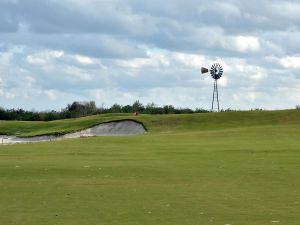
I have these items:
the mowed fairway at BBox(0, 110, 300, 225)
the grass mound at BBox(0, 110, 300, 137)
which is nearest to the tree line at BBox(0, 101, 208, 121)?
the grass mound at BBox(0, 110, 300, 137)

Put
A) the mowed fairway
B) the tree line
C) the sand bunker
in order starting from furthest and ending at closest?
the tree line
the sand bunker
the mowed fairway

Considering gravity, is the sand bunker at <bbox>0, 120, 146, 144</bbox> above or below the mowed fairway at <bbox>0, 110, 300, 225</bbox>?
above

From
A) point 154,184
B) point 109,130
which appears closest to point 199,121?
point 109,130

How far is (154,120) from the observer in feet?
253

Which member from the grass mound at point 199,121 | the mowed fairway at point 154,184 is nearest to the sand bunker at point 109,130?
the grass mound at point 199,121

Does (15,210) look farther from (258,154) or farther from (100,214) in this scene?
(258,154)

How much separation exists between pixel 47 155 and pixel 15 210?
22.1 meters

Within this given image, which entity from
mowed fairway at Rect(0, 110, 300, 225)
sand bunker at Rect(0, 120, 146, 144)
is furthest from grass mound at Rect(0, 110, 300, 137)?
mowed fairway at Rect(0, 110, 300, 225)

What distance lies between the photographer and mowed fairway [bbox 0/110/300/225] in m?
15.8

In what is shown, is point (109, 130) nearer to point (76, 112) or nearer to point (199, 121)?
point (199, 121)

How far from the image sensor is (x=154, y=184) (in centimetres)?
2322

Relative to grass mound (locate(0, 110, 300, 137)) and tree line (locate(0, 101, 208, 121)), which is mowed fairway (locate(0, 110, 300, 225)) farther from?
tree line (locate(0, 101, 208, 121))

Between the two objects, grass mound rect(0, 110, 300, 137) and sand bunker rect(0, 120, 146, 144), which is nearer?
grass mound rect(0, 110, 300, 137)

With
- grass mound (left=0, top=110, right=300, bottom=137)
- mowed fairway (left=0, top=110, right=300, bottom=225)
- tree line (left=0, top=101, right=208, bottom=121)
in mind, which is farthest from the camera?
tree line (left=0, top=101, right=208, bottom=121)
